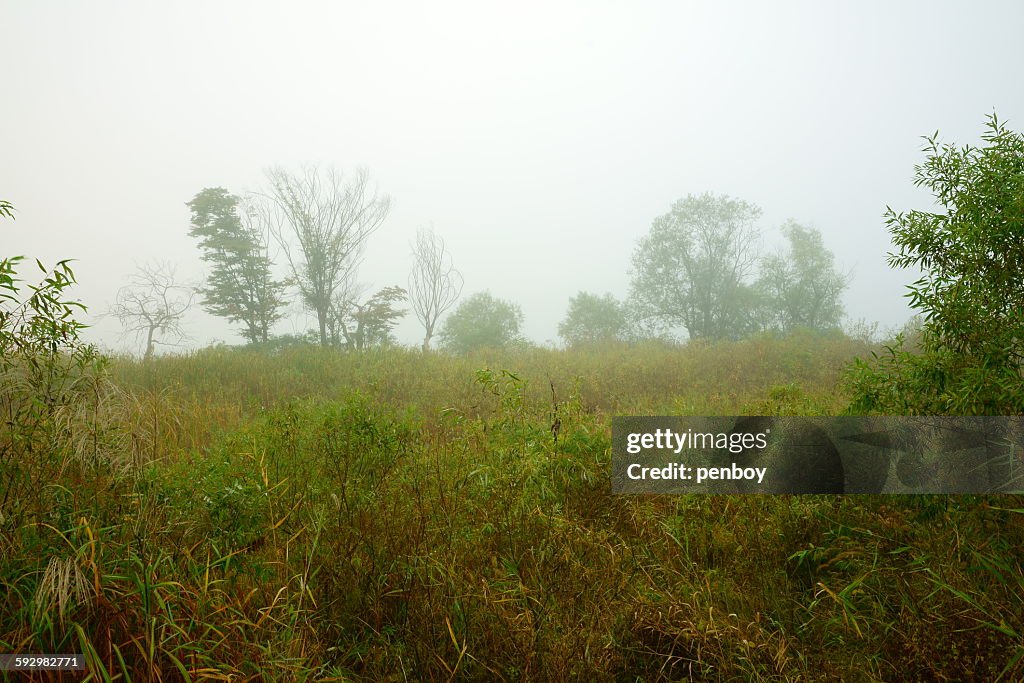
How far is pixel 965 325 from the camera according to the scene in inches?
144

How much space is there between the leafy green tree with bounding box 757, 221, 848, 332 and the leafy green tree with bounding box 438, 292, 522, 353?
47.1 feet

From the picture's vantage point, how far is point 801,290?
27.7 meters

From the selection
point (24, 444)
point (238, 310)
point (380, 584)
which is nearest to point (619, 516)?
point (380, 584)

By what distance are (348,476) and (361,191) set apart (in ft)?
62.0

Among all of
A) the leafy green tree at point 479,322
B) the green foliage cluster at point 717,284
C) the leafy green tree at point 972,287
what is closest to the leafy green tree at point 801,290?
the green foliage cluster at point 717,284

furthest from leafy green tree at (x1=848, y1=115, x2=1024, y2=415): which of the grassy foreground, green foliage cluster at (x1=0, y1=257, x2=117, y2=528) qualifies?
green foliage cluster at (x1=0, y1=257, x2=117, y2=528)

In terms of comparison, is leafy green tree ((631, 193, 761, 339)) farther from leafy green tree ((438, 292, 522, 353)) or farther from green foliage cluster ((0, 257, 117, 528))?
green foliage cluster ((0, 257, 117, 528))

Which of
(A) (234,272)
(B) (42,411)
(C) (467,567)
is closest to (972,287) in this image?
(C) (467,567)

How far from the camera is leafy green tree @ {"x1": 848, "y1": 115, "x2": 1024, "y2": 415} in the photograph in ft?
11.4

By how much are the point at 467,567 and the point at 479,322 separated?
29.4m

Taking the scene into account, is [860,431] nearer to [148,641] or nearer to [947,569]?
[947,569]

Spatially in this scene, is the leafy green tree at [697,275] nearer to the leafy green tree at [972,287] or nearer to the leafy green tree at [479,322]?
the leafy green tree at [479,322]

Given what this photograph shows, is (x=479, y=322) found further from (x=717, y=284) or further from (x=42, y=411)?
(x=42, y=411)

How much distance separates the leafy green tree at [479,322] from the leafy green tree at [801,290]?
566 inches
